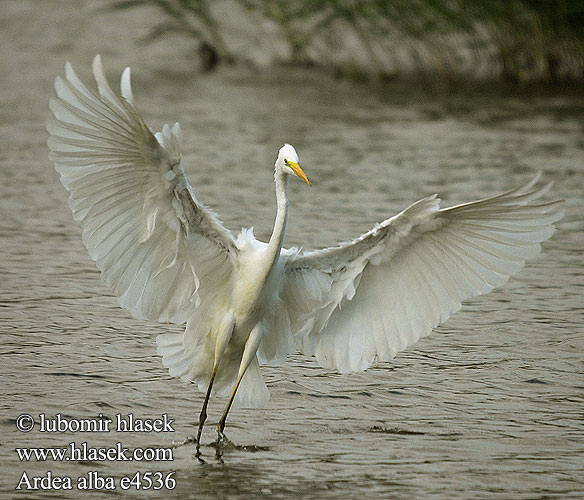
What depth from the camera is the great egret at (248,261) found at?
532 centimetres

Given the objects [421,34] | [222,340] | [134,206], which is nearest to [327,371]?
[222,340]

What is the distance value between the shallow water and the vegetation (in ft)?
8.98

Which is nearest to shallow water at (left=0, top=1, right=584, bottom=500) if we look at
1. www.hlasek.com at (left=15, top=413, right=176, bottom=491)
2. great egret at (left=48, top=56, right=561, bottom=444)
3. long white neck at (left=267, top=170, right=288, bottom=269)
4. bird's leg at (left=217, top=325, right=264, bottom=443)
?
www.hlasek.com at (left=15, top=413, right=176, bottom=491)

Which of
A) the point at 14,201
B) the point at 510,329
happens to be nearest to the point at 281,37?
the point at 14,201

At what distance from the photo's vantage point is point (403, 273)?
6004 mm

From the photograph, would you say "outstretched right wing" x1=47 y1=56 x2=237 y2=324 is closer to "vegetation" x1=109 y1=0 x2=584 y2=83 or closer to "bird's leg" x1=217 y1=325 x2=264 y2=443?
"bird's leg" x1=217 y1=325 x2=264 y2=443

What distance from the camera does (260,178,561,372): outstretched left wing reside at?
566 centimetres

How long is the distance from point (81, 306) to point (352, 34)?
15.7 meters

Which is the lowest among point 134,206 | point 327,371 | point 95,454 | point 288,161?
point 327,371

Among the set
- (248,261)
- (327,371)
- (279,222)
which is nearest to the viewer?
(279,222)

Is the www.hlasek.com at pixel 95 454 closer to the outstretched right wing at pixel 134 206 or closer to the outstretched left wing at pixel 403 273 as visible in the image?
the outstretched right wing at pixel 134 206

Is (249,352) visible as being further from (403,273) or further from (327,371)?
(327,371)

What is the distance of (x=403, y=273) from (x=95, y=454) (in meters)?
1.93

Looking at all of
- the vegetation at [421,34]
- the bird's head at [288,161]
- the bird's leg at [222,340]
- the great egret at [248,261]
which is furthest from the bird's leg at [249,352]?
the vegetation at [421,34]
